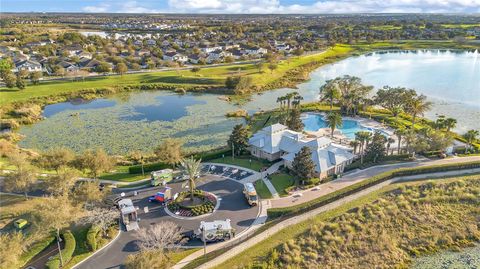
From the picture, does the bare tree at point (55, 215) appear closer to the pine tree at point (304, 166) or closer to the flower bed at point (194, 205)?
the flower bed at point (194, 205)

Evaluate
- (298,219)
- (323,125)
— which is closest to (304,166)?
(298,219)

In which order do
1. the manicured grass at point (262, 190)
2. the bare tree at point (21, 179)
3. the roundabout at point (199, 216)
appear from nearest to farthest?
the roundabout at point (199, 216), the bare tree at point (21, 179), the manicured grass at point (262, 190)

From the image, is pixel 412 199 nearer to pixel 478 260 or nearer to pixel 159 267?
pixel 478 260

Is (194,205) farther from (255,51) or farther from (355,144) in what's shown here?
(255,51)

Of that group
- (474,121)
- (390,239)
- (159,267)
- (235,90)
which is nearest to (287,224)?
(390,239)

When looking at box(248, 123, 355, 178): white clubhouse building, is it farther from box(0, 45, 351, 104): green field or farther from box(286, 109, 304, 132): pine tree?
box(0, 45, 351, 104): green field

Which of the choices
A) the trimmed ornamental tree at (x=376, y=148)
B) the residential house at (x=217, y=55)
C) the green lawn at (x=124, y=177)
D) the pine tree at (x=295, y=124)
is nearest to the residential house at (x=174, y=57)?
the residential house at (x=217, y=55)
